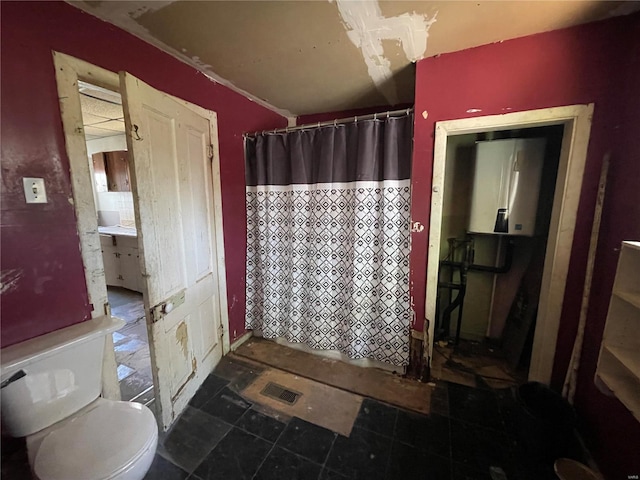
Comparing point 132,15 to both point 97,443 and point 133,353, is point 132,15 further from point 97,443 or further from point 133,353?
point 133,353

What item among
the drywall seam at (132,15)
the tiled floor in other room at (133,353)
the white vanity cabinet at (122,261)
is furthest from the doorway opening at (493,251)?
the white vanity cabinet at (122,261)

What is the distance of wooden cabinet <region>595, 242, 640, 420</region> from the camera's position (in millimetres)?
958

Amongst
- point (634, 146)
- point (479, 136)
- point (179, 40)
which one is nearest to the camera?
point (634, 146)

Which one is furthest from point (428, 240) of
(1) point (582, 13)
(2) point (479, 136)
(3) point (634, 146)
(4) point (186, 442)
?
(4) point (186, 442)

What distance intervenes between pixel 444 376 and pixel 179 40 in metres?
2.72

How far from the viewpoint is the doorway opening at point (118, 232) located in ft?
6.87

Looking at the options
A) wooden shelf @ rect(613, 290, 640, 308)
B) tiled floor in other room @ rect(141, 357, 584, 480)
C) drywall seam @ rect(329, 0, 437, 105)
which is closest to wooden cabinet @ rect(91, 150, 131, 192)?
tiled floor in other room @ rect(141, 357, 584, 480)

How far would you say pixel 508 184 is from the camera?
180cm

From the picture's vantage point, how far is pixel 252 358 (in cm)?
212

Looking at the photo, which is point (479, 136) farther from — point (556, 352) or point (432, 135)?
point (556, 352)

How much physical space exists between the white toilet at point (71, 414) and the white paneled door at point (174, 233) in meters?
0.25

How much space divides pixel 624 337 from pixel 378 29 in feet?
5.71

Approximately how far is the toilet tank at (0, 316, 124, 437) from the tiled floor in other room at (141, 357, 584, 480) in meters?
0.53

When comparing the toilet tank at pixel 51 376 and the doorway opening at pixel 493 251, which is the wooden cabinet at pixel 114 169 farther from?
the doorway opening at pixel 493 251
